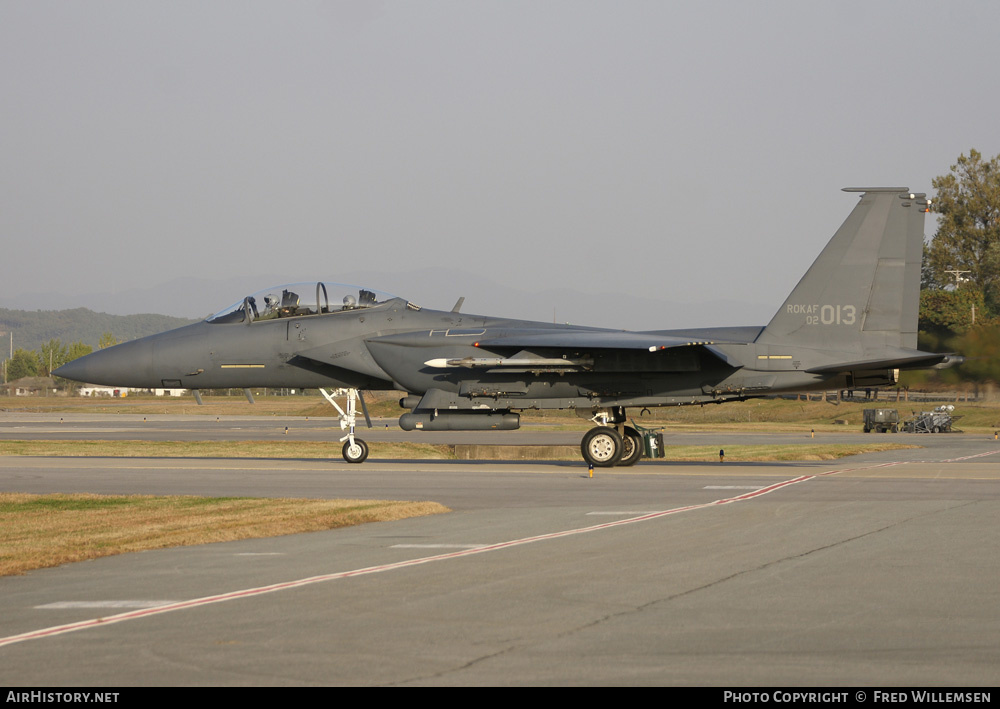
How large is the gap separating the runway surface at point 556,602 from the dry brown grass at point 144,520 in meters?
0.55

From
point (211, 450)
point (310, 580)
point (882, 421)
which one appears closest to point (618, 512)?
point (310, 580)

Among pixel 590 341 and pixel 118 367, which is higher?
pixel 590 341

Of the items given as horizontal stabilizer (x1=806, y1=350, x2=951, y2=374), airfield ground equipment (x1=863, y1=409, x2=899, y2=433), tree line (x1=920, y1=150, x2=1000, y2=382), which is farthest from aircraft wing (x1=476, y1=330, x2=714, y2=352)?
tree line (x1=920, y1=150, x2=1000, y2=382)

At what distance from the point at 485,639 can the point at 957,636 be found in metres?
3.10

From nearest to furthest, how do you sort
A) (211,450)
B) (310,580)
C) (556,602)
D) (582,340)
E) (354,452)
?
1. (556,602)
2. (310,580)
3. (582,340)
4. (354,452)
5. (211,450)

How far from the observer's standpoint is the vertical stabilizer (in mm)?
21422

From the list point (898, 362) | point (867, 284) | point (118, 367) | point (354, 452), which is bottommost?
point (354, 452)

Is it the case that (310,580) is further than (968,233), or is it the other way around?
(968,233)

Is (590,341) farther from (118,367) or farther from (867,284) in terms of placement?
(118,367)

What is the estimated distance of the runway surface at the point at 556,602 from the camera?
5.92 m

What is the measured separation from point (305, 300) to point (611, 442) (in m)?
7.83

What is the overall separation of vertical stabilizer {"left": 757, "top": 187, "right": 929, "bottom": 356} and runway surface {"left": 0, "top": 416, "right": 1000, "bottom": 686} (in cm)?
645

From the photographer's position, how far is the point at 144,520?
13453 millimetres

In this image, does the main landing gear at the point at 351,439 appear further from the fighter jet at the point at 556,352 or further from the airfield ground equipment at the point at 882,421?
the airfield ground equipment at the point at 882,421
